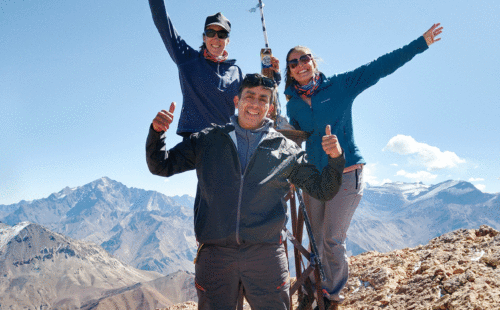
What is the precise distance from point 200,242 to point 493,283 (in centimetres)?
503

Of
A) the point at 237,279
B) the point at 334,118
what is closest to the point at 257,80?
the point at 334,118

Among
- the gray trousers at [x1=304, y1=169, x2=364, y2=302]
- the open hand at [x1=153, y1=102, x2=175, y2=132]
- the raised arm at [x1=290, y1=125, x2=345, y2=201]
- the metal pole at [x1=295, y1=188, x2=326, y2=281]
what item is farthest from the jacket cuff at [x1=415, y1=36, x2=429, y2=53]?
the open hand at [x1=153, y1=102, x2=175, y2=132]

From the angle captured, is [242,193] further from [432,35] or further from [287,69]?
[432,35]

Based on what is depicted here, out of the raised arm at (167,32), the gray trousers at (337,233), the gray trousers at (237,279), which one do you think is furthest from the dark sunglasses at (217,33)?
the gray trousers at (237,279)

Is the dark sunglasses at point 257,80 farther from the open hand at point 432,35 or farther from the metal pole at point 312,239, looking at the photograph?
the open hand at point 432,35

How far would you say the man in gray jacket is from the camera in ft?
12.3

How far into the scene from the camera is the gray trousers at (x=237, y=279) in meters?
3.72

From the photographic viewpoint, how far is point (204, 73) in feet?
18.5

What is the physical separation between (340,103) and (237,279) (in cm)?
341

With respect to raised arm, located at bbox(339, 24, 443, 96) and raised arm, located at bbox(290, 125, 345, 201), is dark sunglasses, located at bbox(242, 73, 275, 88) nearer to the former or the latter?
raised arm, located at bbox(290, 125, 345, 201)

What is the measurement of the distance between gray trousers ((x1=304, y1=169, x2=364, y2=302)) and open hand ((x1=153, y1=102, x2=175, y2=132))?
114 inches

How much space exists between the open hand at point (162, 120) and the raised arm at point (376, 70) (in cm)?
328

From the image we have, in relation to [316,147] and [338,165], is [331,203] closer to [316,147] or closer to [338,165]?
[316,147]

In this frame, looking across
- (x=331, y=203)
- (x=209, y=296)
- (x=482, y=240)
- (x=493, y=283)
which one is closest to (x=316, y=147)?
(x=331, y=203)
